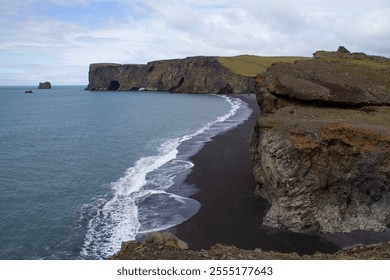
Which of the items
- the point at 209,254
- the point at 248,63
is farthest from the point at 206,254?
the point at 248,63

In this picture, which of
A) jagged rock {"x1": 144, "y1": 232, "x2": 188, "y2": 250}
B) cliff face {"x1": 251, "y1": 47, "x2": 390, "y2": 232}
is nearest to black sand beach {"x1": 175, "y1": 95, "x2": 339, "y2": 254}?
cliff face {"x1": 251, "y1": 47, "x2": 390, "y2": 232}

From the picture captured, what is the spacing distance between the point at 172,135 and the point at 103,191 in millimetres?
29574

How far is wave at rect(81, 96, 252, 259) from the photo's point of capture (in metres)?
22.9

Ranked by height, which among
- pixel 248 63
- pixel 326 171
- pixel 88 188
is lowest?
pixel 88 188

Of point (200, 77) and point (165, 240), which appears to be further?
point (200, 77)

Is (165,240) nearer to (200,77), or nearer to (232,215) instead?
(232,215)

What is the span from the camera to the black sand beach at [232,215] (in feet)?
68.6

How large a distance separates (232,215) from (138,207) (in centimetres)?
724

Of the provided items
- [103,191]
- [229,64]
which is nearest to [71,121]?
A: [103,191]

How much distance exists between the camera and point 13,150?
1946 inches

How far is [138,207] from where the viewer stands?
28031 mm

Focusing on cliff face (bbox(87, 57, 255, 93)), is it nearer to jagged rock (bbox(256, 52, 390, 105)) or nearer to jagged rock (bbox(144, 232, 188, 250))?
jagged rock (bbox(256, 52, 390, 105))

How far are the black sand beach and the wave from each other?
56.4 inches

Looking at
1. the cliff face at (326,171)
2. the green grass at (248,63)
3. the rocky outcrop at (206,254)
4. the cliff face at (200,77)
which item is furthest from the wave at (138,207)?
the green grass at (248,63)
